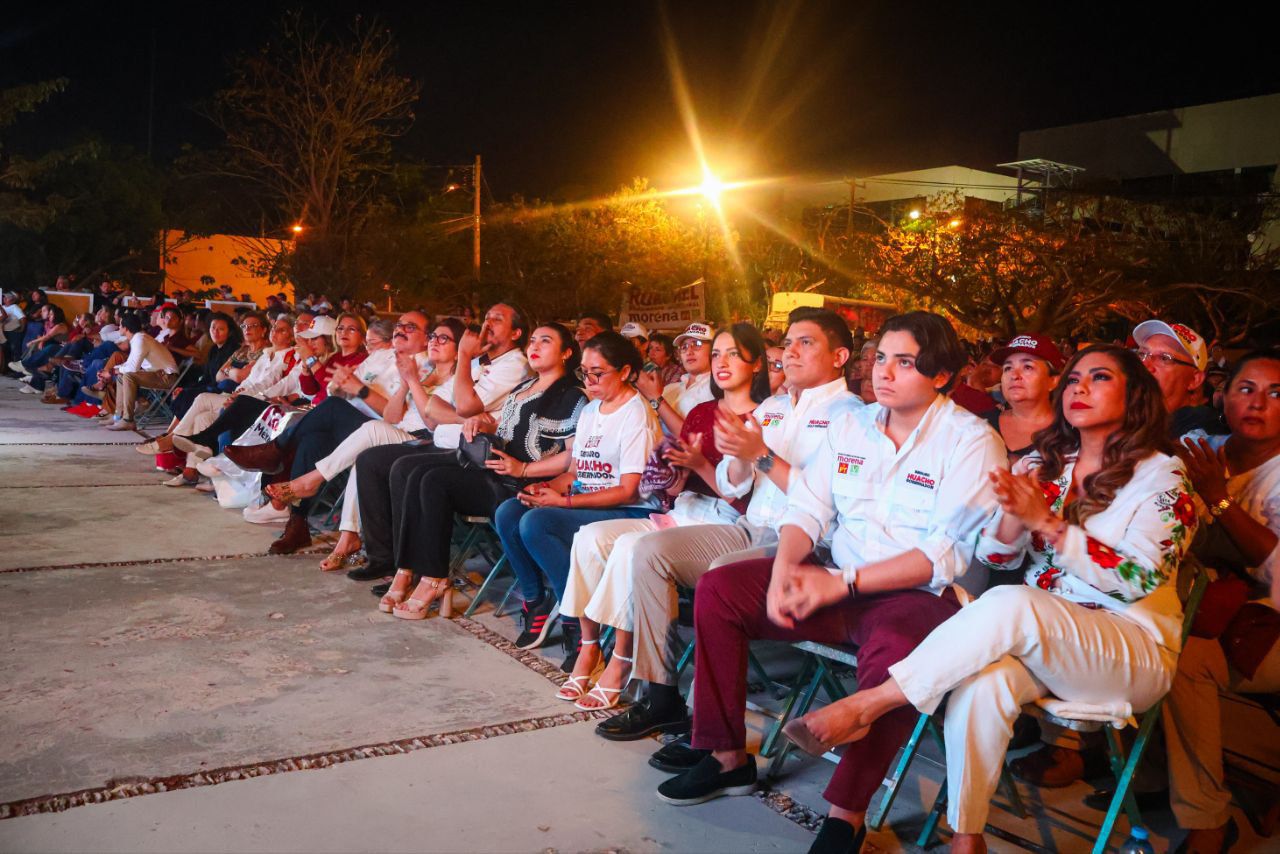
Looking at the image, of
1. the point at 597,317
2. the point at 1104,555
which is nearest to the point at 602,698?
the point at 1104,555

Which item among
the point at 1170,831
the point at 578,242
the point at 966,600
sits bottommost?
the point at 1170,831

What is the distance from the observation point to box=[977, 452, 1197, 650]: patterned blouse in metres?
2.73

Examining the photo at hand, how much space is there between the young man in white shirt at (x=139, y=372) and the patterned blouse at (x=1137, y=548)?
35.5 feet

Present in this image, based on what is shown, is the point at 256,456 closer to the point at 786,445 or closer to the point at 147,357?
the point at 786,445

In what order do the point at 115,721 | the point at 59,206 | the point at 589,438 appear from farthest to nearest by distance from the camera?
the point at 59,206
the point at 589,438
the point at 115,721

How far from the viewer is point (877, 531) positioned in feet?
10.8

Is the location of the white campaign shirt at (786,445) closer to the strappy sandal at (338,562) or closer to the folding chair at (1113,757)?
the folding chair at (1113,757)

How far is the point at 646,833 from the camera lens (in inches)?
116

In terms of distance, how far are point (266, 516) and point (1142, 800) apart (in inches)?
228

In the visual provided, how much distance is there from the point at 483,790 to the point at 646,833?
0.56m

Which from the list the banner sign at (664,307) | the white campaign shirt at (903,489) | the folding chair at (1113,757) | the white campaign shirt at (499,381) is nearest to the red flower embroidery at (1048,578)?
the white campaign shirt at (903,489)

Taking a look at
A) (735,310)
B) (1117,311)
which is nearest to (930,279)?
(1117,311)

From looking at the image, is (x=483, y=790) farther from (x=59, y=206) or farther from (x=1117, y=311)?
(x=59, y=206)

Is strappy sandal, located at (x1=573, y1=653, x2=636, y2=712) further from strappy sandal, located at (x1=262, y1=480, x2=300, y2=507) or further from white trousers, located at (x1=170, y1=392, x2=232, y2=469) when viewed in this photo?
white trousers, located at (x1=170, y1=392, x2=232, y2=469)
